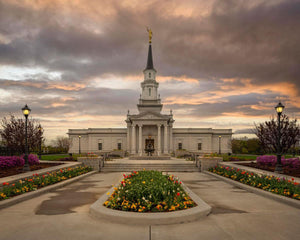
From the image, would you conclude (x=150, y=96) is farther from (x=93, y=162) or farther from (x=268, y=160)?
(x=268, y=160)

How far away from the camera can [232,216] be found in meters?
7.14

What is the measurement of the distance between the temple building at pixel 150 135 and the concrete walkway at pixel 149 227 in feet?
136

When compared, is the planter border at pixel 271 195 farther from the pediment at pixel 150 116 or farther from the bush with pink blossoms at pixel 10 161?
the pediment at pixel 150 116

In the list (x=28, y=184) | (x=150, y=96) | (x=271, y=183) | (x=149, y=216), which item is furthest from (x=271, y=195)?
(x=150, y=96)

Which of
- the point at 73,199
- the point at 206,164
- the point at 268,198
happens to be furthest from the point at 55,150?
the point at 268,198

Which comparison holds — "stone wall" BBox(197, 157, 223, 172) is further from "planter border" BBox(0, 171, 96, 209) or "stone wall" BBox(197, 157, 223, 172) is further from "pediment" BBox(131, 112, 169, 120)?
"pediment" BBox(131, 112, 169, 120)

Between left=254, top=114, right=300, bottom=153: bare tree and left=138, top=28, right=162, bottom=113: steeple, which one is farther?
left=138, top=28, right=162, bottom=113: steeple

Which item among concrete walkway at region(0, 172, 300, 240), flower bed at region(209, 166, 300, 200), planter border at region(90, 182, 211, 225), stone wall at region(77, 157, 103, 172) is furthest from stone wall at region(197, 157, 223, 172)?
planter border at region(90, 182, 211, 225)

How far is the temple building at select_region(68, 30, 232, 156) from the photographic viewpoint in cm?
5239

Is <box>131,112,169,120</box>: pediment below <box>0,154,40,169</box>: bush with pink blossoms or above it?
above

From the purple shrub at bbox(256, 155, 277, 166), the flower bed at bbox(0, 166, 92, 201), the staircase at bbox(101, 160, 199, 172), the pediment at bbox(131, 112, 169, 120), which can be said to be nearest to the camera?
the flower bed at bbox(0, 166, 92, 201)

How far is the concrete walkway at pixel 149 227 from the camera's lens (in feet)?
18.4

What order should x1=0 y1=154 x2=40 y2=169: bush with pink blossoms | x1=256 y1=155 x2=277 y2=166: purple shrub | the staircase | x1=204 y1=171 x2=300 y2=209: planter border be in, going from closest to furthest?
x1=204 y1=171 x2=300 y2=209: planter border → x1=0 y1=154 x2=40 y2=169: bush with pink blossoms → x1=256 y1=155 x2=277 y2=166: purple shrub → the staircase

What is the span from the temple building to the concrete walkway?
1627 inches
